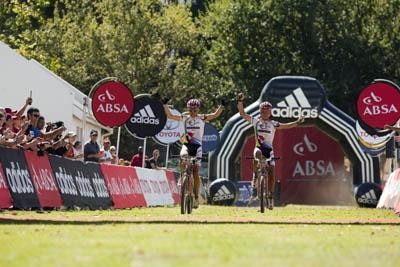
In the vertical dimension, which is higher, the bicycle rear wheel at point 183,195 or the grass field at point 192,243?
the bicycle rear wheel at point 183,195

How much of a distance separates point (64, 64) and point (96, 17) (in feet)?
19.7

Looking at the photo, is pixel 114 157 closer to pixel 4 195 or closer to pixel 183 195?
pixel 183 195

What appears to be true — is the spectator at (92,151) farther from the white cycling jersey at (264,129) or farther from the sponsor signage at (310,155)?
the sponsor signage at (310,155)

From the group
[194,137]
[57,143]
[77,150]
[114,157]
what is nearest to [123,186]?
[77,150]

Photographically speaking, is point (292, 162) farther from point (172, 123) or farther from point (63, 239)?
point (63, 239)

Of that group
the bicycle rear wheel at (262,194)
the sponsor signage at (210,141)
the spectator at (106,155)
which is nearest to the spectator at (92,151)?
the spectator at (106,155)

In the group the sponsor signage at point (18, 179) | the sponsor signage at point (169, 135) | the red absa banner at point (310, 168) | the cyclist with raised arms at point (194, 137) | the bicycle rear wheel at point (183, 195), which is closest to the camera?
the sponsor signage at point (18, 179)

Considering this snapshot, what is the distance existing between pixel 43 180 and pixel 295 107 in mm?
17811

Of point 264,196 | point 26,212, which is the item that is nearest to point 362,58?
point 264,196

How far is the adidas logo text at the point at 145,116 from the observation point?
34188mm

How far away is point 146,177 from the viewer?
32.2 meters

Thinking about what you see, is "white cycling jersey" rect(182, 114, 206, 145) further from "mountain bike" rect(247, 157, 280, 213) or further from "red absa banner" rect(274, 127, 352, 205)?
"red absa banner" rect(274, 127, 352, 205)

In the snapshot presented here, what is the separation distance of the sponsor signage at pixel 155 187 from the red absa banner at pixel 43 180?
8.27m

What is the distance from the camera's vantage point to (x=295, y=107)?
127 feet
